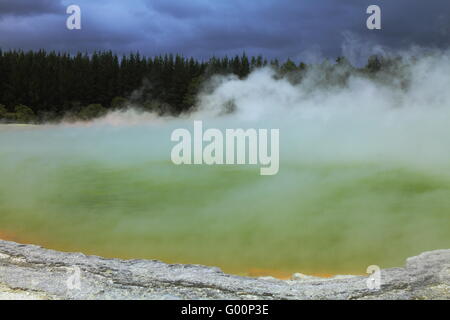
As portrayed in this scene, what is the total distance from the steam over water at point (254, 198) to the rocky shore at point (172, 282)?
1.45 meters

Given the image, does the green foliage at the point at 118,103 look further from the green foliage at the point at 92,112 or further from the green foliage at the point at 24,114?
the green foliage at the point at 24,114

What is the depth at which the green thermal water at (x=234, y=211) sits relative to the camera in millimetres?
9094

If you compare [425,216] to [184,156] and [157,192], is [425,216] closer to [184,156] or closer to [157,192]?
[157,192]

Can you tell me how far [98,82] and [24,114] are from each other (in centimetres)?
584

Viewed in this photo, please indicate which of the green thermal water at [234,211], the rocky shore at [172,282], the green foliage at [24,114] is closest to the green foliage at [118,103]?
the green foliage at [24,114]

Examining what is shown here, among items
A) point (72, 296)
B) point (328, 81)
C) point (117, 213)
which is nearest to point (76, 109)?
point (328, 81)

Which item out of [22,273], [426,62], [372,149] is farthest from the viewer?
[426,62]

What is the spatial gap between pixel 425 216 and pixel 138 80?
1256 inches

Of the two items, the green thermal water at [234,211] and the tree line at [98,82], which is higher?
the tree line at [98,82]

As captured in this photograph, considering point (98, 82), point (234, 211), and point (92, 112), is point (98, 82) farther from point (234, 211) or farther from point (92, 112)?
point (234, 211)

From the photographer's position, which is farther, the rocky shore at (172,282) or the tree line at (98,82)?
the tree line at (98,82)

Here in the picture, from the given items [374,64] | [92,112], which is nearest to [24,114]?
[92,112]

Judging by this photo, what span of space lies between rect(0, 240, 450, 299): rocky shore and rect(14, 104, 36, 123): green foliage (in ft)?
91.3

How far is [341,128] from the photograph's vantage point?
23.1m
